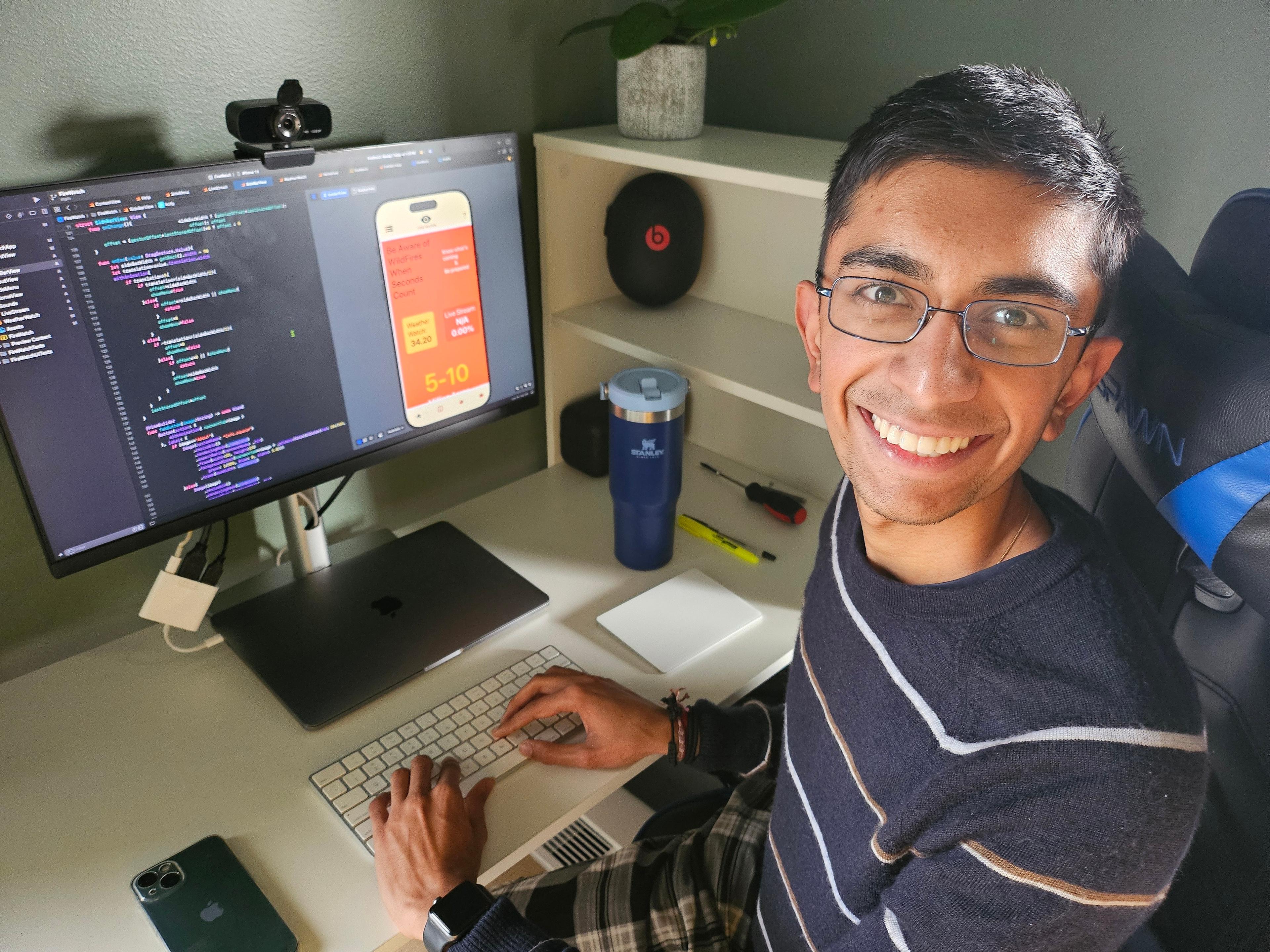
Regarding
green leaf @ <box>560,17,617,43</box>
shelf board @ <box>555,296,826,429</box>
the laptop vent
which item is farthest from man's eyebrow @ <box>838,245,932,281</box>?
the laptop vent

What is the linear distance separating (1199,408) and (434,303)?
2.78ft

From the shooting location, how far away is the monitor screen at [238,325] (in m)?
0.86

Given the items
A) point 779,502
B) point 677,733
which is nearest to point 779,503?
point 779,502

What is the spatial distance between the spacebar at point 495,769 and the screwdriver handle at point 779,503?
0.61m

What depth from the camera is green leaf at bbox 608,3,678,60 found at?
3.82ft

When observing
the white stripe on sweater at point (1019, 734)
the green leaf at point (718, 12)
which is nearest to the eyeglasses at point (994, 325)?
the white stripe on sweater at point (1019, 734)

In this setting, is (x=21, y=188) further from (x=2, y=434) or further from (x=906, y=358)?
(x=906, y=358)

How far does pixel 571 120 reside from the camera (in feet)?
4.70

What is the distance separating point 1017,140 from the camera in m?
0.68

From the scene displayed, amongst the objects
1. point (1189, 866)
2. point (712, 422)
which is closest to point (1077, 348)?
point (1189, 866)

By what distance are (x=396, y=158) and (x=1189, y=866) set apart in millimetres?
1087

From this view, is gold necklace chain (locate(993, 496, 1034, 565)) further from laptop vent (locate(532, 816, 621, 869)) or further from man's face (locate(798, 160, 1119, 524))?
laptop vent (locate(532, 816, 621, 869))

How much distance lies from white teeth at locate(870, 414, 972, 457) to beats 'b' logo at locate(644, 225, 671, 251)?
0.72 m

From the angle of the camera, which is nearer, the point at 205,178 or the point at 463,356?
the point at 205,178
